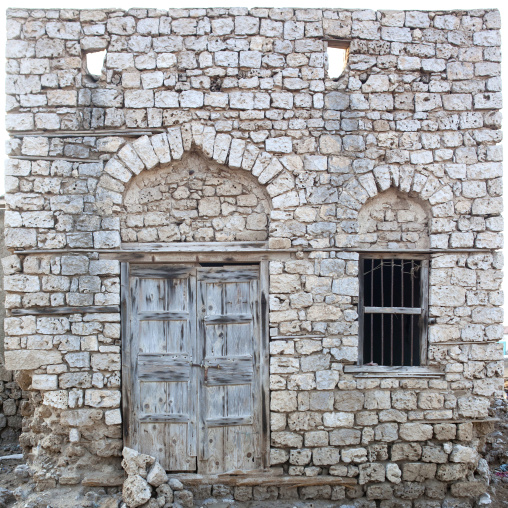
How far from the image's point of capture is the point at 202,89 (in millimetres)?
5094

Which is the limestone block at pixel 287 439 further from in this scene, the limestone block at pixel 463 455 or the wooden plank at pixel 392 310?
the limestone block at pixel 463 455

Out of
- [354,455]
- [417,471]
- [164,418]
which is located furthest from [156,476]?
[417,471]

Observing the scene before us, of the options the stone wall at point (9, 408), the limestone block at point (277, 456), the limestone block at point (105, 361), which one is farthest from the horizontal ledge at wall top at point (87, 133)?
the limestone block at point (277, 456)

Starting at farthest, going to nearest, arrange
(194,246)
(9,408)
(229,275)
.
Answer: (9,408), (229,275), (194,246)

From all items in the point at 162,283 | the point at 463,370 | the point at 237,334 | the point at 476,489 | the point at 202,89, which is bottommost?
the point at 476,489

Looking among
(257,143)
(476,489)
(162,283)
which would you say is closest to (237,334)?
(162,283)

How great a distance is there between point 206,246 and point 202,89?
1762 millimetres

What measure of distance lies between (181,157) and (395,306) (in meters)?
3.06

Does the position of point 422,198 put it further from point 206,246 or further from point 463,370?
point 206,246

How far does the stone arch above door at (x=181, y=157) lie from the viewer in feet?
16.5

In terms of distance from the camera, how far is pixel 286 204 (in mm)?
5117

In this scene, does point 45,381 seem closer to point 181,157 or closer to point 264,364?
point 264,364

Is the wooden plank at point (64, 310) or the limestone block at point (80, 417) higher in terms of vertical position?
the wooden plank at point (64, 310)

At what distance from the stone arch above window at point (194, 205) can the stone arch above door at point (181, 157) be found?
0.41ft
